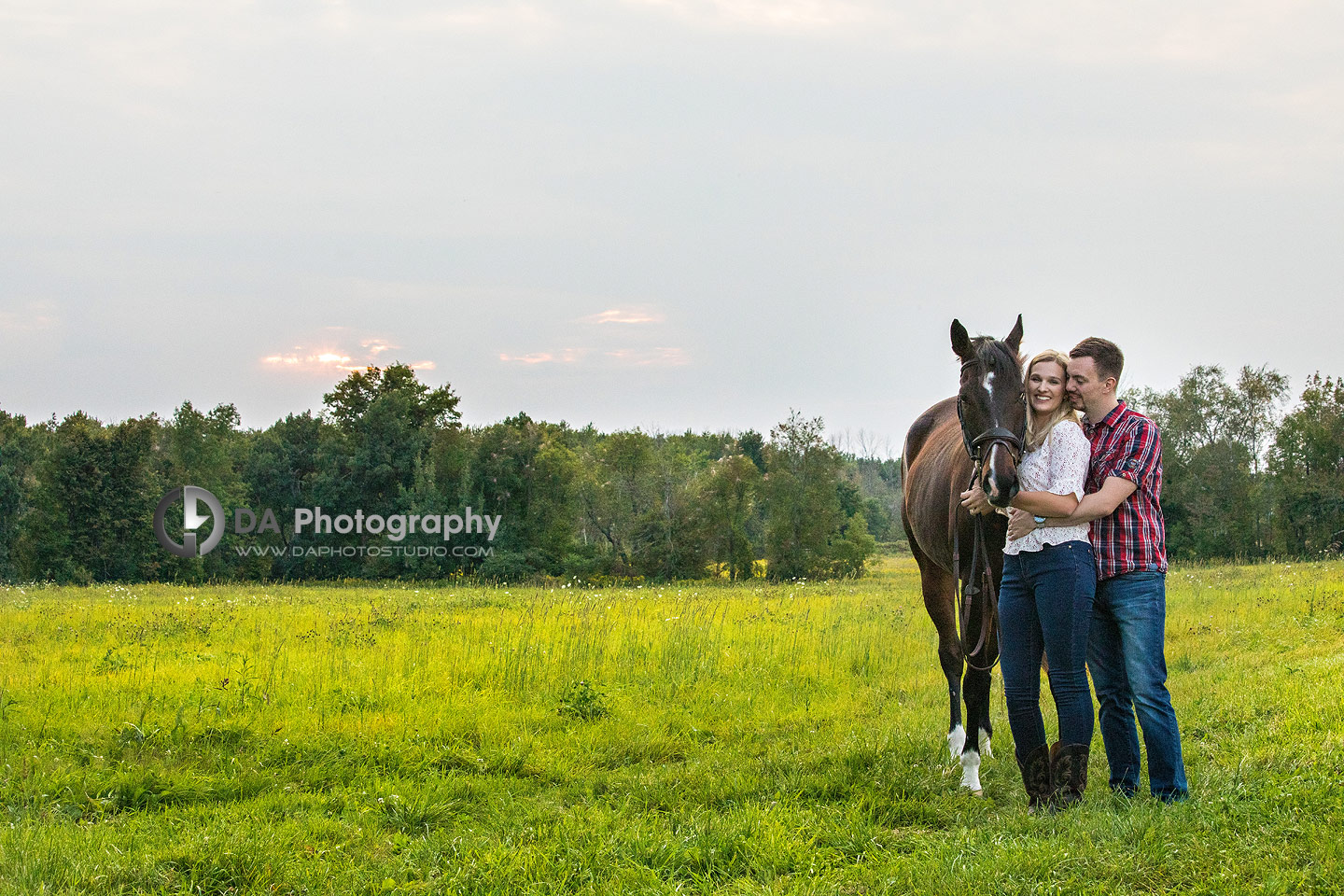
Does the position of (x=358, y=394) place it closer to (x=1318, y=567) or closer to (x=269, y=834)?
(x=1318, y=567)

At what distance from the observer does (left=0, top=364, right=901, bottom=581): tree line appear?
38281 mm

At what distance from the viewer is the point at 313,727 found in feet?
21.2

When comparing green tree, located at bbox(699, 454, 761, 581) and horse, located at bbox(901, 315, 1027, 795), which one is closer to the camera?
horse, located at bbox(901, 315, 1027, 795)

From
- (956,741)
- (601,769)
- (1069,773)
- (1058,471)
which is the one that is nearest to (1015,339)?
(1058,471)

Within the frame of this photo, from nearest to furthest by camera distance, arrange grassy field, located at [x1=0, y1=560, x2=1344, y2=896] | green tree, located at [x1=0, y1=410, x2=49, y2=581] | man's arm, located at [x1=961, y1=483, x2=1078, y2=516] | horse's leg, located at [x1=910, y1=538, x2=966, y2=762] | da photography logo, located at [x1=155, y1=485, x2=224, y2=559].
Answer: grassy field, located at [x1=0, y1=560, x2=1344, y2=896] < man's arm, located at [x1=961, y1=483, x2=1078, y2=516] < horse's leg, located at [x1=910, y1=538, x2=966, y2=762] < da photography logo, located at [x1=155, y1=485, x2=224, y2=559] < green tree, located at [x1=0, y1=410, x2=49, y2=581]

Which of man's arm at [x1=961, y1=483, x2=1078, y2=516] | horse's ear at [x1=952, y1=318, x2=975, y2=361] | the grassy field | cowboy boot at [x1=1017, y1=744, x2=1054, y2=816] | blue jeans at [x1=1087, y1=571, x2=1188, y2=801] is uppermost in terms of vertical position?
horse's ear at [x1=952, y1=318, x2=975, y2=361]

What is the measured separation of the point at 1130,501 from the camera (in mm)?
4297

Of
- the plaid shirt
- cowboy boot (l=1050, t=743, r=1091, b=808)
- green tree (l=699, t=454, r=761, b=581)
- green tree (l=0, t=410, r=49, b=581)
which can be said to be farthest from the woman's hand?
green tree (l=0, t=410, r=49, b=581)

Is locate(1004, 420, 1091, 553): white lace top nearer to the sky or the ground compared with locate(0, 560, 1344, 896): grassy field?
nearer to the sky

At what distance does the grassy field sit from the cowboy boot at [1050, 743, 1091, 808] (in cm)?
19

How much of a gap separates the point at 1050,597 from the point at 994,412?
93 cm

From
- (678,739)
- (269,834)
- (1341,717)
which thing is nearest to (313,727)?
(269,834)

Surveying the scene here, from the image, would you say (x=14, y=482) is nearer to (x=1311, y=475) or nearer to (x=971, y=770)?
(x=971, y=770)

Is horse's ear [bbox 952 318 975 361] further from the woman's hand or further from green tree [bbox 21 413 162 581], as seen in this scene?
green tree [bbox 21 413 162 581]
